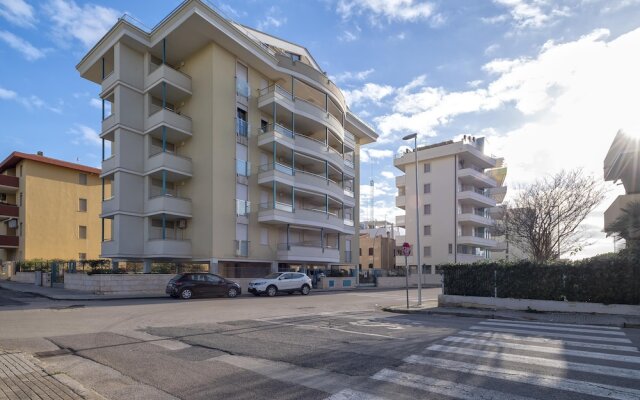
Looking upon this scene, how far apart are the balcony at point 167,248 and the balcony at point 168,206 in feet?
6.30

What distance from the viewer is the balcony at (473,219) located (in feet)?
187

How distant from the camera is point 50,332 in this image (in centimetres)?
1059

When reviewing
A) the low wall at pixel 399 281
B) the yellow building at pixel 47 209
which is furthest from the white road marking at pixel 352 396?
the yellow building at pixel 47 209

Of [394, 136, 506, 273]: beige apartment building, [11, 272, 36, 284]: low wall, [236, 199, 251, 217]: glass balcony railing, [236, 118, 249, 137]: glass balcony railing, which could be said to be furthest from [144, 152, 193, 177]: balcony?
[394, 136, 506, 273]: beige apartment building

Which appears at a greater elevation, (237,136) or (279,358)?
(237,136)

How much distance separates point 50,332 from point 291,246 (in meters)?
24.8

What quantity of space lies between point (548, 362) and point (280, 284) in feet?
68.8

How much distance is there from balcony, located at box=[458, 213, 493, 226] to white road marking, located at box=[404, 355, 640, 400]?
5188 cm

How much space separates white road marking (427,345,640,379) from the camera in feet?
22.1

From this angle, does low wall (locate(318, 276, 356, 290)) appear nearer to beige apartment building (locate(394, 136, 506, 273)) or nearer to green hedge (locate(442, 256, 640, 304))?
green hedge (locate(442, 256, 640, 304))

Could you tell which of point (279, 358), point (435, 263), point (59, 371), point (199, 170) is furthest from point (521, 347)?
point (435, 263)

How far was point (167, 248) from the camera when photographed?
2948 cm

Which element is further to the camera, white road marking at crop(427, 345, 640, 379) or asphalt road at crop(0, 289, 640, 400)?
white road marking at crop(427, 345, 640, 379)

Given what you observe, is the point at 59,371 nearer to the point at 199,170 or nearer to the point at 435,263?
the point at 199,170
